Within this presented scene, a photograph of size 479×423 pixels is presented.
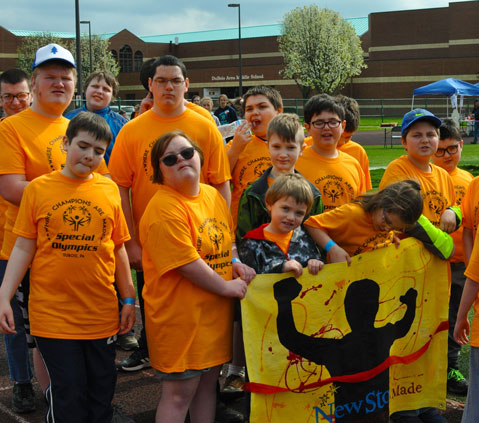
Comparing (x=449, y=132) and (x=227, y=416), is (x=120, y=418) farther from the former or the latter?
(x=449, y=132)

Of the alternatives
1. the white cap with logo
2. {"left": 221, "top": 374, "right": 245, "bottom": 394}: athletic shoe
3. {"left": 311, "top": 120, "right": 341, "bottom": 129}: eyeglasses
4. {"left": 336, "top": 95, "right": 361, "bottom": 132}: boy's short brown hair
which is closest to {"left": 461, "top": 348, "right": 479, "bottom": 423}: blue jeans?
{"left": 221, "top": 374, "right": 245, "bottom": 394}: athletic shoe

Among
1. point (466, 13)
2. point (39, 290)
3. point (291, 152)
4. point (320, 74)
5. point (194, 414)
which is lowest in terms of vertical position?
point (194, 414)

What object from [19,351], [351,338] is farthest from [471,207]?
[19,351]

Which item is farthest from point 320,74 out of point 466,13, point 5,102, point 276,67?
point 5,102

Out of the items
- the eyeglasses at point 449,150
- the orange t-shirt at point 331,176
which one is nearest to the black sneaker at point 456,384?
the orange t-shirt at point 331,176

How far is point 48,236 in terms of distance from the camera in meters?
3.44

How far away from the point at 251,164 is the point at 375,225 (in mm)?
1304

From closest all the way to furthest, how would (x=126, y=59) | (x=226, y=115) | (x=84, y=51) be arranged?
(x=226, y=115) → (x=84, y=51) → (x=126, y=59)

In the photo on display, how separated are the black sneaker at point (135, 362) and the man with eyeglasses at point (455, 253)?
2.51 m

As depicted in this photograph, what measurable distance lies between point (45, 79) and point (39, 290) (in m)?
1.50

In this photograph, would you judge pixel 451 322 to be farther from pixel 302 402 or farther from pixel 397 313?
pixel 302 402

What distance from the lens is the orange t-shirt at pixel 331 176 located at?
4.30 metres

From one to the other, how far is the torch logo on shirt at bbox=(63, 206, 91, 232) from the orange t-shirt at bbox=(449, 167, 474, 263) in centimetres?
274

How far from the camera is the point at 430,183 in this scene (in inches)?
174
